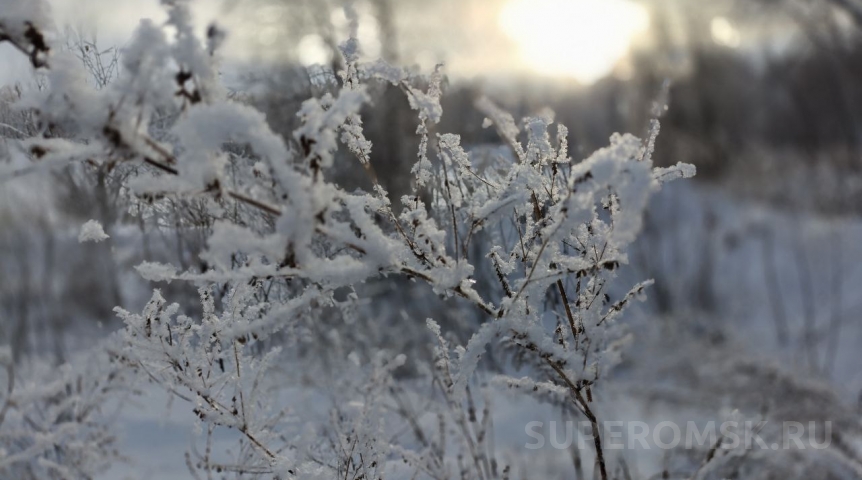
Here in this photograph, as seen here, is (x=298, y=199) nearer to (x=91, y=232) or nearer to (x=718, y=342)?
(x=91, y=232)

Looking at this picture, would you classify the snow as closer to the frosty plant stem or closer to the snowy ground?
the frosty plant stem

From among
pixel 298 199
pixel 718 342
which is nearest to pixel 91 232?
pixel 298 199

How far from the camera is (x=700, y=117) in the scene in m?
13.5

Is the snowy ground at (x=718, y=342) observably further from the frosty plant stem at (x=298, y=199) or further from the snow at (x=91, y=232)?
the snow at (x=91, y=232)

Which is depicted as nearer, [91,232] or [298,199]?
[298,199]

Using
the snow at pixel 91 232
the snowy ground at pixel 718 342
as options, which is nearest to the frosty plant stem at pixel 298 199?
the snow at pixel 91 232

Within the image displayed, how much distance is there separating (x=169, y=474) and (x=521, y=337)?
98.0 inches

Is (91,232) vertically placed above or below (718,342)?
below

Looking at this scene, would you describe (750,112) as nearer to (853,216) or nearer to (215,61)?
(853,216)

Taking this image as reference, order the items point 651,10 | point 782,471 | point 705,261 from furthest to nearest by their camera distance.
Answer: point 651,10 < point 705,261 < point 782,471

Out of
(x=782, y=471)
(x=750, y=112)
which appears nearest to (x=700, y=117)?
(x=750, y=112)

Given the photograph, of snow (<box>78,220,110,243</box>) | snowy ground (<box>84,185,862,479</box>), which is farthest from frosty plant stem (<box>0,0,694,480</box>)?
snowy ground (<box>84,185,862,479</box>)

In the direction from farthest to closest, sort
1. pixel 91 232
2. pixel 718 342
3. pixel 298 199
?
pixel 718 342, pixel 91 232, pixel 298 199

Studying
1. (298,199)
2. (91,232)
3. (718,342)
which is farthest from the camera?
(718,342)
